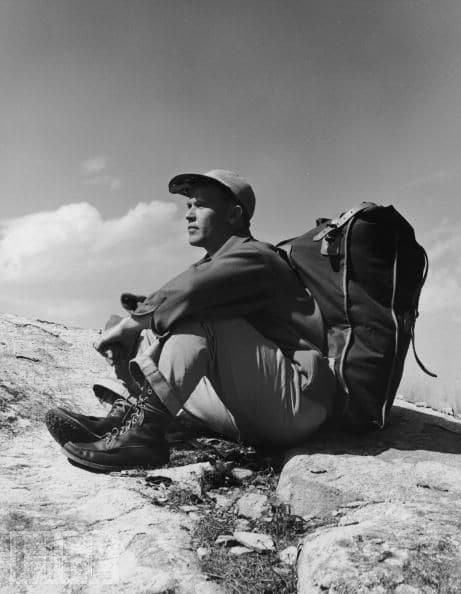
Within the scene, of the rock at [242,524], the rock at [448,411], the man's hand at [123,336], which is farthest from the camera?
the rock at [448,411]

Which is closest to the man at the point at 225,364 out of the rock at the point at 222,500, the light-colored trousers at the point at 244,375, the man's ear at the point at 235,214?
the light-colored trousers at the point at 244,375

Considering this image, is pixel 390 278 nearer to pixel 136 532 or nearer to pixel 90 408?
pixel 136 532

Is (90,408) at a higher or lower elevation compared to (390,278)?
lower

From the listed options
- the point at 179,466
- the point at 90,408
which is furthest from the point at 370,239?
the point at 90,408

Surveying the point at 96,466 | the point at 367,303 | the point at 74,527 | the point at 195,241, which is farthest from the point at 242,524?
the point at 195,241

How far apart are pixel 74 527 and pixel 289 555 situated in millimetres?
835

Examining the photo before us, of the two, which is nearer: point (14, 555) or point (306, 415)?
point (14, 555)

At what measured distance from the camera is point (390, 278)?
10.0 feet

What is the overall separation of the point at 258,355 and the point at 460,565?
4.60 ft

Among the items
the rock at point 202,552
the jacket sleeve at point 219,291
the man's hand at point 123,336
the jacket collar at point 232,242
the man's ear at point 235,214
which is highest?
the man's ear at point 235,214

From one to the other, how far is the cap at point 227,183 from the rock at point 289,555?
194cm

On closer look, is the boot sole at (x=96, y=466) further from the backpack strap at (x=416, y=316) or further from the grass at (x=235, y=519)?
the backpack strap at (x=416, y=316)

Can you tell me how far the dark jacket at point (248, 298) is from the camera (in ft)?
9.65

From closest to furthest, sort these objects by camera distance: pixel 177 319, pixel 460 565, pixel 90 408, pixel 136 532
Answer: pixel 460 565 < pixel 136 532 < pixel 177 319 < pixel 90 408
